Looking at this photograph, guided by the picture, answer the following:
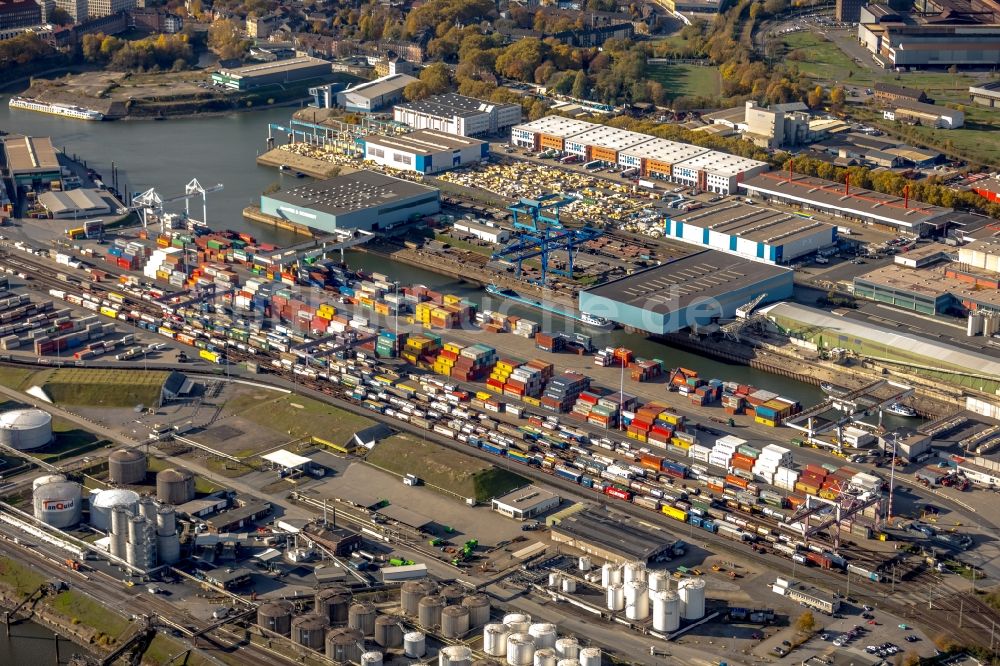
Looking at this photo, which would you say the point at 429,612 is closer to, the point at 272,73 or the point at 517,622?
the point at 517,622

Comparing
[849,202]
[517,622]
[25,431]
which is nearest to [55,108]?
[849,202]

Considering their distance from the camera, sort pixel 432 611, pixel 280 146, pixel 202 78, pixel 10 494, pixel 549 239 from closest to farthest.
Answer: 1. pixel 432 611
2. pixel 10 494
3. pixel 549 239
4. pixel 280 146
5. pixel 202 78

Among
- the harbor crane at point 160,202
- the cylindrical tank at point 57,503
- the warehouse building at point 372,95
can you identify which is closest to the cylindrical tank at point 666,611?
the cylindrical tank at point 57,503

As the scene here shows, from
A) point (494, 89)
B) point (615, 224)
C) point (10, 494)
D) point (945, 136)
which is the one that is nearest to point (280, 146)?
point (494, 89)

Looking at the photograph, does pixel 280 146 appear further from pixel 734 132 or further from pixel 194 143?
pixel 734 132

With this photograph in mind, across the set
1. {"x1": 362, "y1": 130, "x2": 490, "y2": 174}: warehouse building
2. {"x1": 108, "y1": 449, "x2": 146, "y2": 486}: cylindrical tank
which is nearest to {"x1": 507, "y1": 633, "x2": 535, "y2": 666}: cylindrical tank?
{"x1": 108, "y1": 449, "x2": 146, "y2": 486}: cylindrical tank

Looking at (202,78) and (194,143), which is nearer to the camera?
(194,143)

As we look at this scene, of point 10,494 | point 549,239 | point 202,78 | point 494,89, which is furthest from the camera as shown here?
point 202,78

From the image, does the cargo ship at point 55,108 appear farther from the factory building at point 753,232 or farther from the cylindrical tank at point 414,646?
the cylindrical tank at point 414,646
